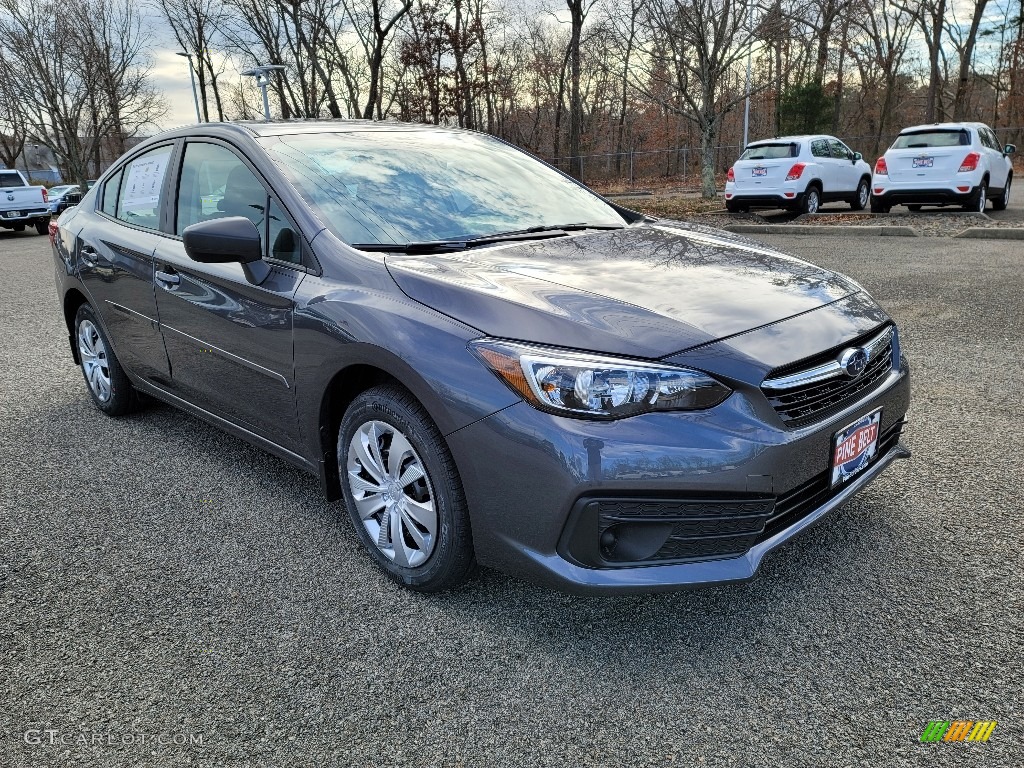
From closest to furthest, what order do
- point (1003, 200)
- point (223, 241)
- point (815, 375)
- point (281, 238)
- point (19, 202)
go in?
point (815, 375) < point (223, 241) < point (281, 238) < point (1003, 200) < point (19, 202)

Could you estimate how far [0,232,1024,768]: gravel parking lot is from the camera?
2010mm

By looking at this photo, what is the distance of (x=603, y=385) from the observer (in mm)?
2141

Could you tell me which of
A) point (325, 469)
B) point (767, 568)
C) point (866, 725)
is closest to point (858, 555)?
point (767, 568)

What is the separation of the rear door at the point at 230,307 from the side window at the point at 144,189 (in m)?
0.22

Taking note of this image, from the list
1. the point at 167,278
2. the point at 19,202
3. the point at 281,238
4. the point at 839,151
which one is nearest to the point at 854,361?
the point at 281,238

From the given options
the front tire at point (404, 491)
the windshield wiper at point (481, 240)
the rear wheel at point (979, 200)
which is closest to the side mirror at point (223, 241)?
the windshield wiper at point (481, 240)

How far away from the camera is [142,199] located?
398 cm

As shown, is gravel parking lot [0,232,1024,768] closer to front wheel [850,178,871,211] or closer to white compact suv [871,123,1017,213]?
white compact suv [871,123,1017,213]

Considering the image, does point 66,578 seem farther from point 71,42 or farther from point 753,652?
point 71,42

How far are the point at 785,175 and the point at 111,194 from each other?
43.0ft

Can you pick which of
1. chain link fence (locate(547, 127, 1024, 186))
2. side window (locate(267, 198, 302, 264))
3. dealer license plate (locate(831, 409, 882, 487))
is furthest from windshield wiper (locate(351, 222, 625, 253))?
chain link fence (locate(547, 127, 1024, 186))

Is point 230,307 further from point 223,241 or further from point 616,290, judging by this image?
point 616,290

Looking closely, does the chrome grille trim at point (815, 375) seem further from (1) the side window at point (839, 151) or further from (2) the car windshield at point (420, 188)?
(1) the side window at point (839, 151)

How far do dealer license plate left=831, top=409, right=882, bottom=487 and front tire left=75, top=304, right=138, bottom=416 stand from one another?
12.3 ft
